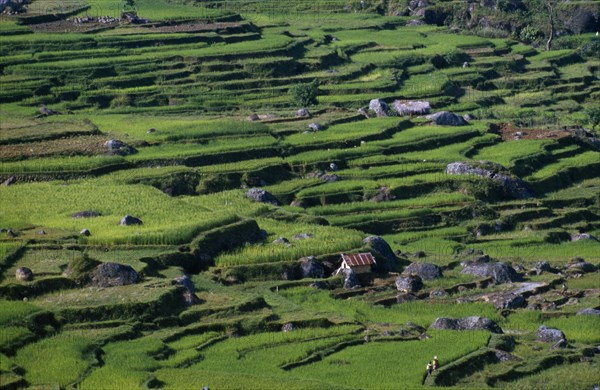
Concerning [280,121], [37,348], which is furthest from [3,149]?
[37,348]

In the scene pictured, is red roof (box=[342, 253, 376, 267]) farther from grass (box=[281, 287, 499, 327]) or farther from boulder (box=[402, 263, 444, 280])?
grass (box=[281, 287, 499, 327])

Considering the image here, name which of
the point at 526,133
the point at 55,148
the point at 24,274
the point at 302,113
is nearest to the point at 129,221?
the point at 24,274

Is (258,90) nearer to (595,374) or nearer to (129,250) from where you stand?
(129,250)

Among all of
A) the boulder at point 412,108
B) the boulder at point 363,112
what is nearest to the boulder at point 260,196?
the boulder at point 363,112

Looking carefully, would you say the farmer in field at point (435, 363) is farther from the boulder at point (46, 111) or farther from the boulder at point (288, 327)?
the boulder at point (46, 111)

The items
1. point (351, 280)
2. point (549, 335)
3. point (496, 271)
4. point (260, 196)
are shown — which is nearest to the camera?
point (549, 335)

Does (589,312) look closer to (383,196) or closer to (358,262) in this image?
(358,262)

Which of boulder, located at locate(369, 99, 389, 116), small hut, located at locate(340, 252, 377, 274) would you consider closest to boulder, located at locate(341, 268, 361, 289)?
small hut, located at locate(340, 252, 377, 274)
